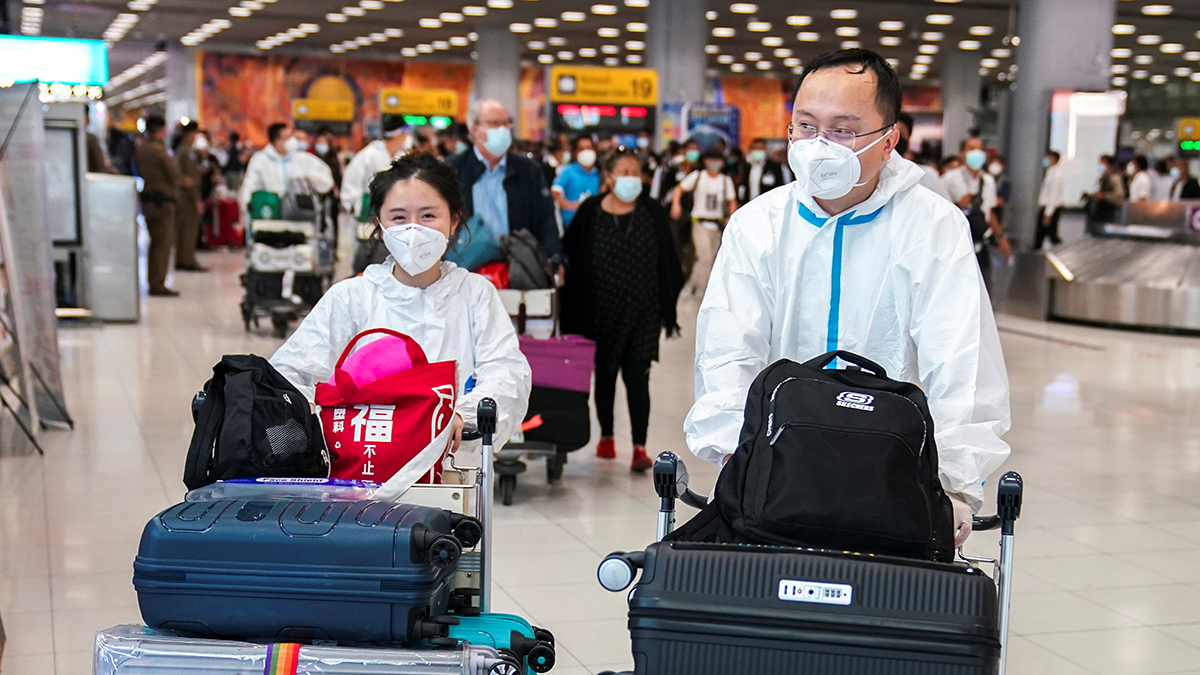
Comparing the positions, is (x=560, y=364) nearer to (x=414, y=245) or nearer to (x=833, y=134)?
(x=414, y=245)

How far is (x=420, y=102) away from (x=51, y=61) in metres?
18.8

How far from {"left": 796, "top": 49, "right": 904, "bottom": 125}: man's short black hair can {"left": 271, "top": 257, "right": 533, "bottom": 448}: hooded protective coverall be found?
3.58 feet

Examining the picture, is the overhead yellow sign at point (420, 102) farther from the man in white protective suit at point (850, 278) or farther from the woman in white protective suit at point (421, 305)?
the man in white protective suit at point (850, 278)

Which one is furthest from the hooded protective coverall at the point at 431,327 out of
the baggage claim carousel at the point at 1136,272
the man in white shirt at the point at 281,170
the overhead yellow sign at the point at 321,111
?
the overhead yellow sign at the point at 321,111

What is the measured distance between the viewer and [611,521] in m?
5.03

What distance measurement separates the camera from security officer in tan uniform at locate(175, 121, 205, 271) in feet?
50.7

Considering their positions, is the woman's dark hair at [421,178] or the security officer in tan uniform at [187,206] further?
the security officer in tan uniform at [187,206]

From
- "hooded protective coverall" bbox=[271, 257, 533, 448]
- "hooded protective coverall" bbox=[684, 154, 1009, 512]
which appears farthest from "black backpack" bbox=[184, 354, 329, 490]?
"hooded protective coverall" bbox=[684, 154, 1009, 512]

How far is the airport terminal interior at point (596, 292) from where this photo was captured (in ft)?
12.1

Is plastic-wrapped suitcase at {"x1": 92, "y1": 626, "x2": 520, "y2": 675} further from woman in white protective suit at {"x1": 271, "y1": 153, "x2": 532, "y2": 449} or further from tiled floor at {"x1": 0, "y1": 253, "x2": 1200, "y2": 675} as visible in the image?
tiled floor at {"x1": 0, "y1": 253, "x2": 1200, "y2": 675}

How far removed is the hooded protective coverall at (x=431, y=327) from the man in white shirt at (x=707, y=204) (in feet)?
33.6

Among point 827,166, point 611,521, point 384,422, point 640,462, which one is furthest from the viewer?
point 640,462

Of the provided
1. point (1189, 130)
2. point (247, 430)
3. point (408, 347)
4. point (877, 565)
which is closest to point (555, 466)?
point (408, 347)

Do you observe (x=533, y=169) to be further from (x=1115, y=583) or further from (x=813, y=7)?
(x=813, y=7)
